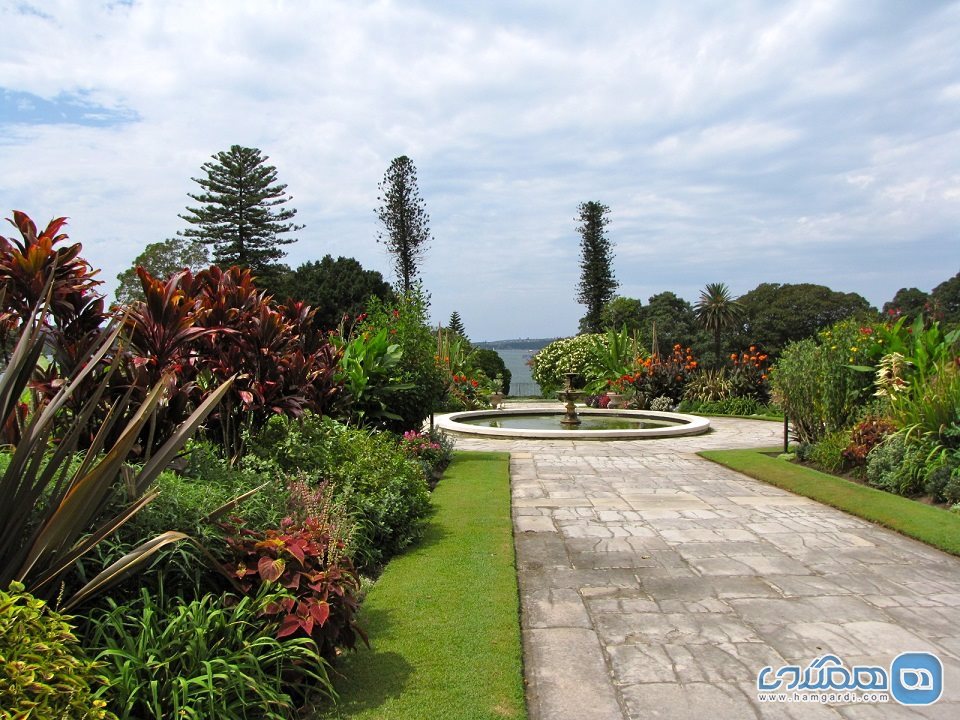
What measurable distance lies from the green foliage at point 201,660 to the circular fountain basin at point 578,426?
9895 mm

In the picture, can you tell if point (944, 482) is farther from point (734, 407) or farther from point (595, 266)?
point (595, 266)

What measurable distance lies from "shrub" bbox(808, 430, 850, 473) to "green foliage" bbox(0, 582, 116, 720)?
8.75 m

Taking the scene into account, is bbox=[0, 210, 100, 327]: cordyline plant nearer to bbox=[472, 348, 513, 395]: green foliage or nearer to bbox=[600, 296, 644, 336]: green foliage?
bbox=[472, 348, 513, 395]: green foliage

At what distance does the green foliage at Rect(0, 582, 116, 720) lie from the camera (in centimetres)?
195

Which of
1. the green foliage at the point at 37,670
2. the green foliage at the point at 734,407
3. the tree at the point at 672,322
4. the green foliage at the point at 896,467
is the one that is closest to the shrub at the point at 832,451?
the green foliage at the point at 896,467

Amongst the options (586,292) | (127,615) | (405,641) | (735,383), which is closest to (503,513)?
(405,641)

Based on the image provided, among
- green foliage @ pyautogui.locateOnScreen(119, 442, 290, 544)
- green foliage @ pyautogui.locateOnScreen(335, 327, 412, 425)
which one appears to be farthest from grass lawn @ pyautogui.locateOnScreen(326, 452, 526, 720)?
green foliage @ pyautogui.locateOnScreen(335, 327, 412, 425)

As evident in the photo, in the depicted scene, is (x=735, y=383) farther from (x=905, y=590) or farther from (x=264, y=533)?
(x=264, y=533)

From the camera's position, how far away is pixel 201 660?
260cm

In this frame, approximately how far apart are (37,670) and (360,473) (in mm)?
3857

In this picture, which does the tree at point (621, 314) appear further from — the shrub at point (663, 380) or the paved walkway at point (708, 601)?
the paved walkway at point (708, 601)

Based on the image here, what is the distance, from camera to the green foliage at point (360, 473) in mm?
5207

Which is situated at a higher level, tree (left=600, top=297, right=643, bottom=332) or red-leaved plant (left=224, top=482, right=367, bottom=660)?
tree (left=600, top=297, right=643, bottom=332)

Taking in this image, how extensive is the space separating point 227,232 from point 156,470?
32876mm
